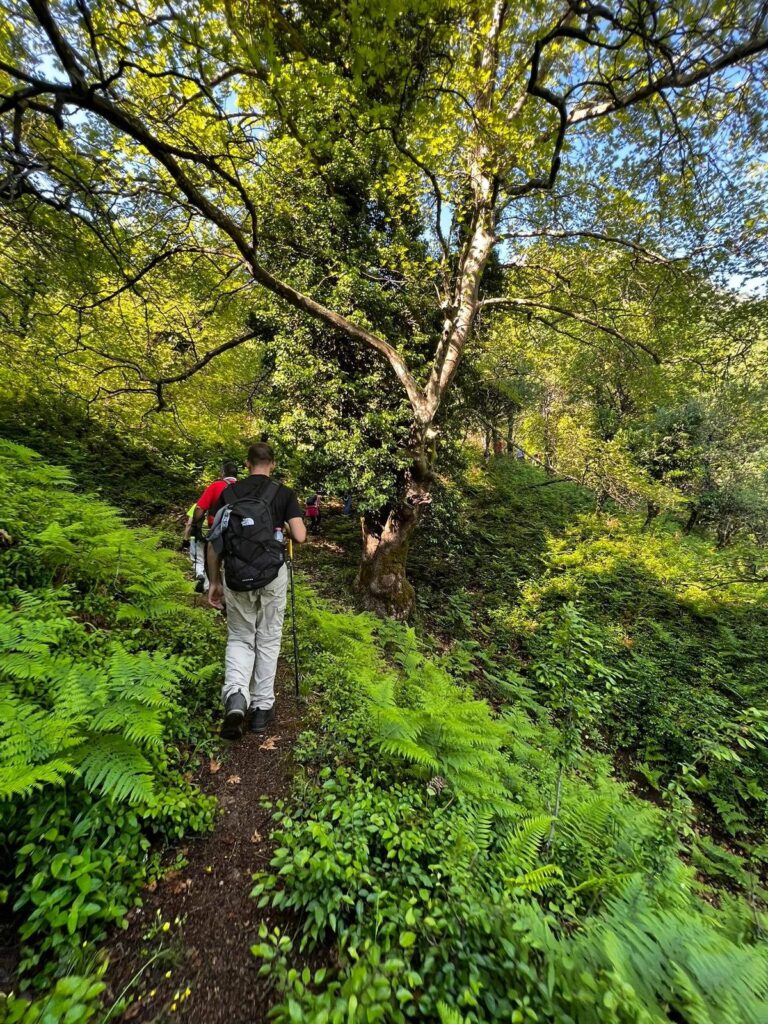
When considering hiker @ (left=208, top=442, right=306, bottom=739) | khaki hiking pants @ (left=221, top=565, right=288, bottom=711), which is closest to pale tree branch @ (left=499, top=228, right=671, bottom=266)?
hiker @ (left=208, top=442, right=306, bottom=739)

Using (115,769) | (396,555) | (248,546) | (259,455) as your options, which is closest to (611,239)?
(396,555)

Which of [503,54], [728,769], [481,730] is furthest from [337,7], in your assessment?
[728,769]

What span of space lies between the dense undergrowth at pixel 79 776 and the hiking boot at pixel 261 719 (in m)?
0.39

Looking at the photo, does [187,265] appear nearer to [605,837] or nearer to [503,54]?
[503,54]

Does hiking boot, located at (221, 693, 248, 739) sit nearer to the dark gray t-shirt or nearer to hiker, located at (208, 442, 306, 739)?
hiker, located at (208, 442, 306, 739)

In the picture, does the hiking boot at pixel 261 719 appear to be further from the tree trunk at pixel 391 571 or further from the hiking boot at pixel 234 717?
the tree trunk at pixel 391 571

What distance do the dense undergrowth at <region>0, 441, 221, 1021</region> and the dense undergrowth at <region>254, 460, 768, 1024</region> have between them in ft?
2.27

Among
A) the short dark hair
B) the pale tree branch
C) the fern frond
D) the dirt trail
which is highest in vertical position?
the pale tree branch

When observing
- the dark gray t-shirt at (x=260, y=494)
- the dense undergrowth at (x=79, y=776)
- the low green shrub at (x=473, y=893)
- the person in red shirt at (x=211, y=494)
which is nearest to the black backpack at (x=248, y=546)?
the dark gray t-shirt at (x=260, y=494)

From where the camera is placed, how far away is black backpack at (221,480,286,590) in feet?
11.6

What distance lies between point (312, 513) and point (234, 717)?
8172 millimetres

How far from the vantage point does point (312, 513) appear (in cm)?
1130

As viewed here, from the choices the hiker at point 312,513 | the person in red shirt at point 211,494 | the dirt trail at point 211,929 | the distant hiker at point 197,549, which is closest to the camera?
the dirt trail at point 211,929

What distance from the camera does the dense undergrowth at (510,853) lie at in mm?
1606
